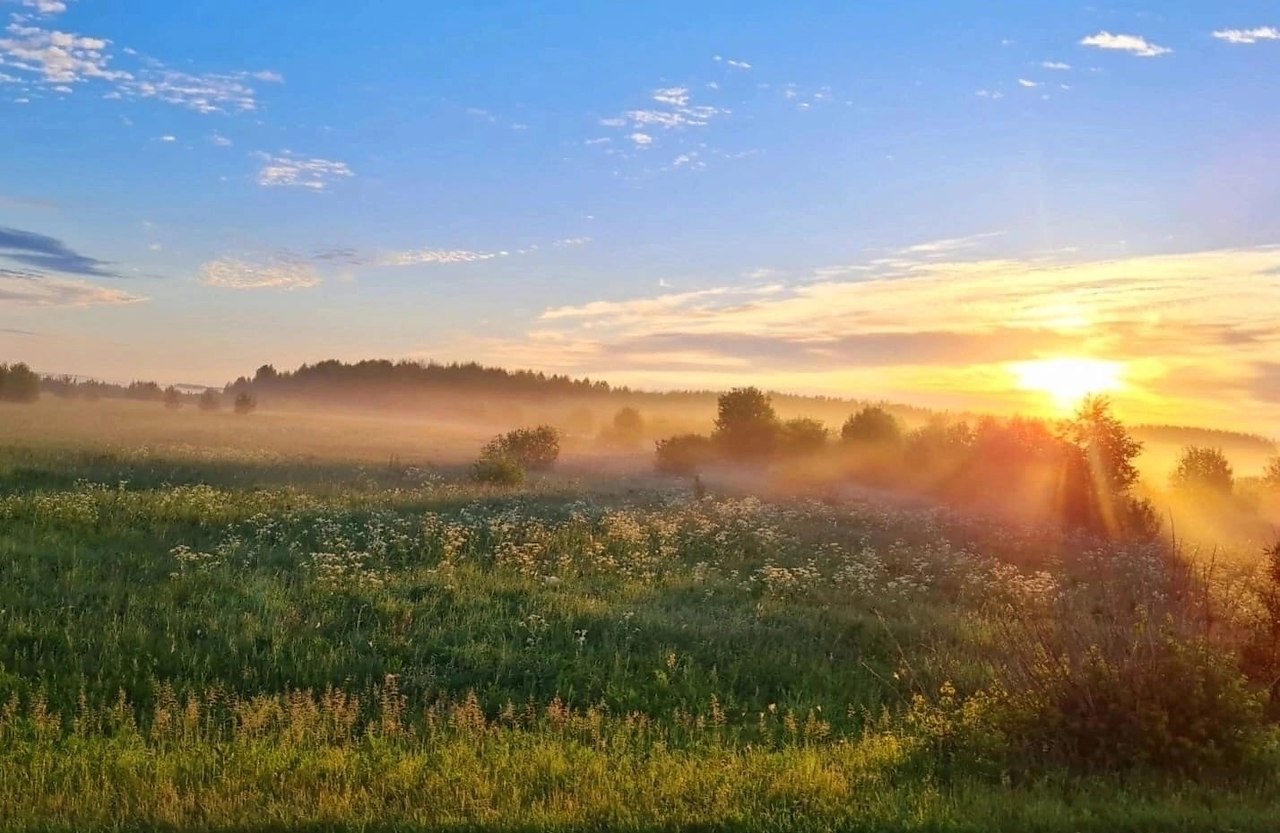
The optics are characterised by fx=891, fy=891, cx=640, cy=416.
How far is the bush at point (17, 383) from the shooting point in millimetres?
75000

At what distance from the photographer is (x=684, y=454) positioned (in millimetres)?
55812

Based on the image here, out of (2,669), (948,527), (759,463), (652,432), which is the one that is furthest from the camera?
(652,432)

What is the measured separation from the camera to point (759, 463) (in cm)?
5991

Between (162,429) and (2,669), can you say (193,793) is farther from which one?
(162,429)

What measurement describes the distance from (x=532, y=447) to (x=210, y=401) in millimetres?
57003

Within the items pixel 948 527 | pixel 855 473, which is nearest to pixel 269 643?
pixel 948 527

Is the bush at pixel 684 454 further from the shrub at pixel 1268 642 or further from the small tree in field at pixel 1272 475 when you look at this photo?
the shrub at pixel 1268 642

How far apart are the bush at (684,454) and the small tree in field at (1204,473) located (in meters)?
29.9

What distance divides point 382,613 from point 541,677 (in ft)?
10.2

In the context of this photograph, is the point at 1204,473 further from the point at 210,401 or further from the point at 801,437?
the point at 210,401

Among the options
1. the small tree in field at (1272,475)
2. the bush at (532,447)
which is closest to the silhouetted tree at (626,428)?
the bush at (532,447)

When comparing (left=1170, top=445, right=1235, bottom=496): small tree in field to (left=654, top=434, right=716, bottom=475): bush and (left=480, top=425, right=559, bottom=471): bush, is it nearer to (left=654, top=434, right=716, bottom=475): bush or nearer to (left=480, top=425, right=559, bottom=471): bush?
(left=654, top=434, right=716, bottom=475): bush

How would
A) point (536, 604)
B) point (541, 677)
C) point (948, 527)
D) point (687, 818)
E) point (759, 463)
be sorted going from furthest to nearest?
point (759, 463) → point (948, 527) → point (536, 604) → point (541, 677) → point (687, 818)

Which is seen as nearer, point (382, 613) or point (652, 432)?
point (382, 613)
